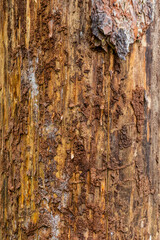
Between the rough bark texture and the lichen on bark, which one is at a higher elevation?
the lichen on bark

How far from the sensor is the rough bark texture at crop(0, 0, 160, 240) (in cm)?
102

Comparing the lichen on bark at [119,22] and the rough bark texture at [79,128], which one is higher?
the lichen on bark at [119,22]

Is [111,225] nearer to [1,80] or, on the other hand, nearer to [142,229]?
[142,229]

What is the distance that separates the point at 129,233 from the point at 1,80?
0.95 meters

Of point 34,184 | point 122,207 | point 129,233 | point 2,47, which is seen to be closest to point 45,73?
point 2,47

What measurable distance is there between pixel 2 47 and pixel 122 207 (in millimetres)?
957

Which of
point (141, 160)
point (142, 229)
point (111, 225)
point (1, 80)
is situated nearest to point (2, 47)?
point (1, 80)

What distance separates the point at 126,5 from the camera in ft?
3.27

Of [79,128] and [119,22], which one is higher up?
[119,22]

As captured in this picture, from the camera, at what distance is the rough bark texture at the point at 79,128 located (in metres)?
1.02

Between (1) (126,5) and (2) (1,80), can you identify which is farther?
(2) (1,80)

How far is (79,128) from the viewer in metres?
1.02

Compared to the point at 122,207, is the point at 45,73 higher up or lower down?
higher up

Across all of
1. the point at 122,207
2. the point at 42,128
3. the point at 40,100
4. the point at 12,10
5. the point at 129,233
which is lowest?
the point at 129,233
